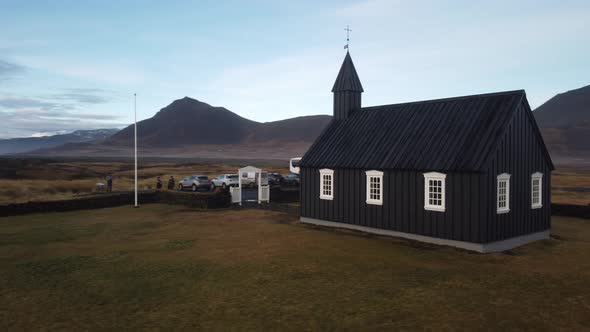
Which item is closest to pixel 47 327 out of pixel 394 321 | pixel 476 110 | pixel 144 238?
pixel 394 321

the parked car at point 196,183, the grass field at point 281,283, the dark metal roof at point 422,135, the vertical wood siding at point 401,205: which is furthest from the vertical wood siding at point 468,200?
the parked car at point 196,183

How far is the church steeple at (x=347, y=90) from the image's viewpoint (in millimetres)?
29047

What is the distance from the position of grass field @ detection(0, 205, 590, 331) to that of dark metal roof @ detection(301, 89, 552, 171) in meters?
4.22

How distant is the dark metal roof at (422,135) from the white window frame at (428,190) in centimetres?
37

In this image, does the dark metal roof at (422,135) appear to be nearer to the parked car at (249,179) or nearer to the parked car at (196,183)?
the parked car at (196,183)

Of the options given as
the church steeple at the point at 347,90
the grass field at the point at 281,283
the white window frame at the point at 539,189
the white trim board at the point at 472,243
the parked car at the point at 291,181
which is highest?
the church steeple at the point at 347,90

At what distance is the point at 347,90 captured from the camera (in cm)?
2894

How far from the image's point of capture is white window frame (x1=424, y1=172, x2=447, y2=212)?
2002 cm

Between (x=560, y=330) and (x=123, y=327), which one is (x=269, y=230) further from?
(x=560, y=330)

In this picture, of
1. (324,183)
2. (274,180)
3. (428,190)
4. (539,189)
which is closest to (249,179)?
(274,180)

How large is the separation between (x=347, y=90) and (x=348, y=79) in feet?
2.57

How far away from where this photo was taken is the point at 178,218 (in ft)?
99.0

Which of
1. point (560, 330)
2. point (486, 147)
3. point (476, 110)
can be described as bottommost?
point (560, 330)

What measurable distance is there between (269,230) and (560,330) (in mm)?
16173
